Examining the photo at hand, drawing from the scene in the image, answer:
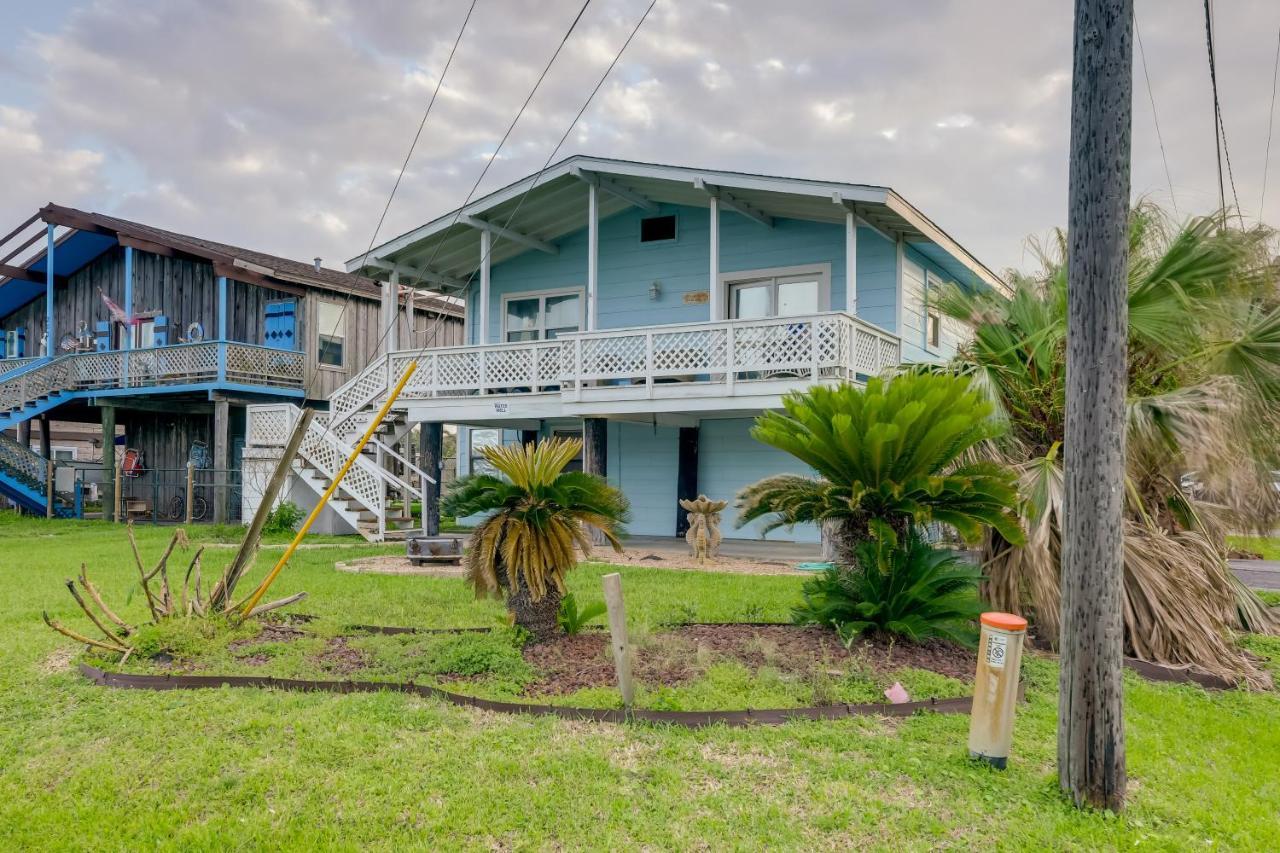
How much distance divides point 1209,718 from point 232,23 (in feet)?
43.5

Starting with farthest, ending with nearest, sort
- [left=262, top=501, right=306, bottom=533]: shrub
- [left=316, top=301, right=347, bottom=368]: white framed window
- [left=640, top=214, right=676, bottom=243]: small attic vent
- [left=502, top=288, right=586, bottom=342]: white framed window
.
→ [left=316, top=301, right=347, bottom=368]: white framed window → [left=502, top=288, right=586, bottom=342]: white framed window → [left=262, top=501, right=306, bottom=533]: shrub → [left=640, top=214, right=676, bottom=243]: small attic vent

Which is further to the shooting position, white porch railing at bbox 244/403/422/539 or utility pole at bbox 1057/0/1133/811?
white porch railing at bbox 244/403/422/539

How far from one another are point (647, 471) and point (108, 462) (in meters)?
14.6

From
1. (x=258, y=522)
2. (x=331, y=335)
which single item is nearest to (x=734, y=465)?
(x=258, y=522)

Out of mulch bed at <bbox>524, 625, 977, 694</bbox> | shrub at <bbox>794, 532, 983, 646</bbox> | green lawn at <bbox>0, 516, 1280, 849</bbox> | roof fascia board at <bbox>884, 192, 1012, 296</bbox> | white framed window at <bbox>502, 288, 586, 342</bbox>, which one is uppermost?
roof fascia board at <bbox>884, 192, 1012, 296</bbox>

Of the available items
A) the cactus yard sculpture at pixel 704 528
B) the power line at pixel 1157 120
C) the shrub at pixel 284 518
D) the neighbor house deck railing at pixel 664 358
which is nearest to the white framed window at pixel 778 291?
the neighbor house deck railing at pixel 664 358

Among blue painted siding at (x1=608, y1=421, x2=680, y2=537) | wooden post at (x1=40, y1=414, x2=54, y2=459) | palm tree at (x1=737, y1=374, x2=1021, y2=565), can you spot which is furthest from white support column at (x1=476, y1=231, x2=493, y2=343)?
wooden post at (x1=40, y1=414, x2=54, y2=459)

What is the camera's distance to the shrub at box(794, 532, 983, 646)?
244 inches

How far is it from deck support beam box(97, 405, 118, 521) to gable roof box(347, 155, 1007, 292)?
9549mm

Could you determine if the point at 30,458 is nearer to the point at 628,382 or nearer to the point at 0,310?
the point at 0,310

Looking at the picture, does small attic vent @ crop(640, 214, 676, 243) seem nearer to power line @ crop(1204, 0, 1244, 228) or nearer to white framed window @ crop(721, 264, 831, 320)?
white framed window @ crop(721, 264, 831, 320)

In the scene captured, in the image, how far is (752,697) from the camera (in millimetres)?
5270

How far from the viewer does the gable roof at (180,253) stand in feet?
66.8

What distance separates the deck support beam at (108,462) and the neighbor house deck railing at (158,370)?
839 millimetres
